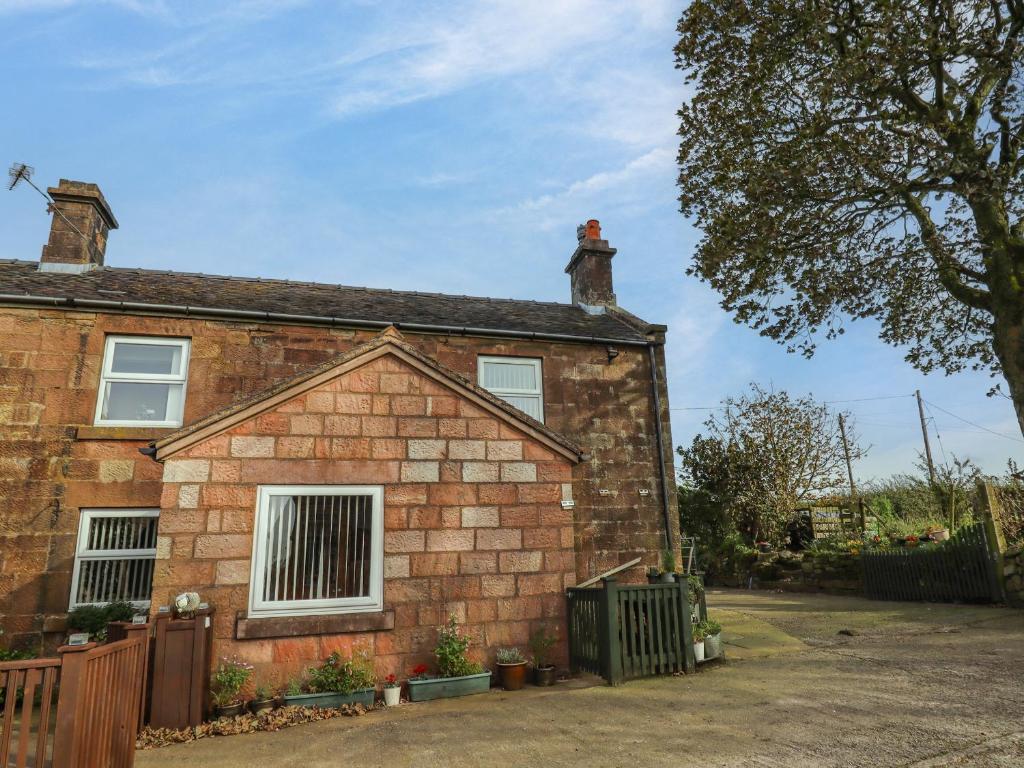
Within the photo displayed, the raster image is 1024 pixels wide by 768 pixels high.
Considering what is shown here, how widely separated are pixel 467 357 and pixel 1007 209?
1054 centimetres

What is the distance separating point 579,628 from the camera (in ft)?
26.1

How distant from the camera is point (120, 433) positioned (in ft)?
31.1

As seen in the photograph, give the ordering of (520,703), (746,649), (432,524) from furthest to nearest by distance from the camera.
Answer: (746,649), (432,524), (520,703)

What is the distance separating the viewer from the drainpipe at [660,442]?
37.4ft

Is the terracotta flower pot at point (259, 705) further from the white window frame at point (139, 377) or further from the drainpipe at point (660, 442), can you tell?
the drainpipe at point (660, 442)

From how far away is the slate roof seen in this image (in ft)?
34.8

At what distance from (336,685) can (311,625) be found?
0.72m

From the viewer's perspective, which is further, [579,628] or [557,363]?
[557,363]

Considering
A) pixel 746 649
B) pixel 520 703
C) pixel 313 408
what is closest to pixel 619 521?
pixel 746 649

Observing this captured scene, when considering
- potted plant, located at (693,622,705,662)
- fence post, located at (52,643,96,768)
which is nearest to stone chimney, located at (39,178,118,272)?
fence post, located at (52,643,96,768)

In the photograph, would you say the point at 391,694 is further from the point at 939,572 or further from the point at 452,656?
the point at 939,572

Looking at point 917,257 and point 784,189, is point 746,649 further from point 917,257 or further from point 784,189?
point 917,257

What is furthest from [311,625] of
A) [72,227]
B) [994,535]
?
[994,535]

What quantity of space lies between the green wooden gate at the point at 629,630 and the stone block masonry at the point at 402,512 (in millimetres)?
337
